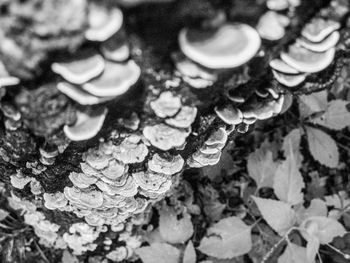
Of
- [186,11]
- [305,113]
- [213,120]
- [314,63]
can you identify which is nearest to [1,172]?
[213,120]

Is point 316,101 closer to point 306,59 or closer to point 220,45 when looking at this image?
point 306,59

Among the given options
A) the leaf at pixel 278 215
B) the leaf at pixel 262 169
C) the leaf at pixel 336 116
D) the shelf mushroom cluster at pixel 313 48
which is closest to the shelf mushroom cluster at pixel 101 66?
the shelf mushroom cluster at pixel 313 48

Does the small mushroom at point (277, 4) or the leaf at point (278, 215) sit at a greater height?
the small mushroom at point (277, 4)

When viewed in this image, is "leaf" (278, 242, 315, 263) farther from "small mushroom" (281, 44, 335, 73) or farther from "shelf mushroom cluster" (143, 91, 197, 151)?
"small mushroom" (281, 44, 335, 73)

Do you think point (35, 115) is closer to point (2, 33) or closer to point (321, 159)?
point (2, 33)

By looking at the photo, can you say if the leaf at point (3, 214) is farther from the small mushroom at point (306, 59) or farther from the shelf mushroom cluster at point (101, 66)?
the small mushroom at point (306, 59)

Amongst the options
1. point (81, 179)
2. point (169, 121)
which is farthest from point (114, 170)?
point (169, 121)

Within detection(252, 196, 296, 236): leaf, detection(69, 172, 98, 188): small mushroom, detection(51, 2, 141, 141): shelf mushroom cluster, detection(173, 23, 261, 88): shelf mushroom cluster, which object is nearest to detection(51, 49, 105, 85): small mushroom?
detection(51, 2, 141, 141): shelf mushroom cluster
